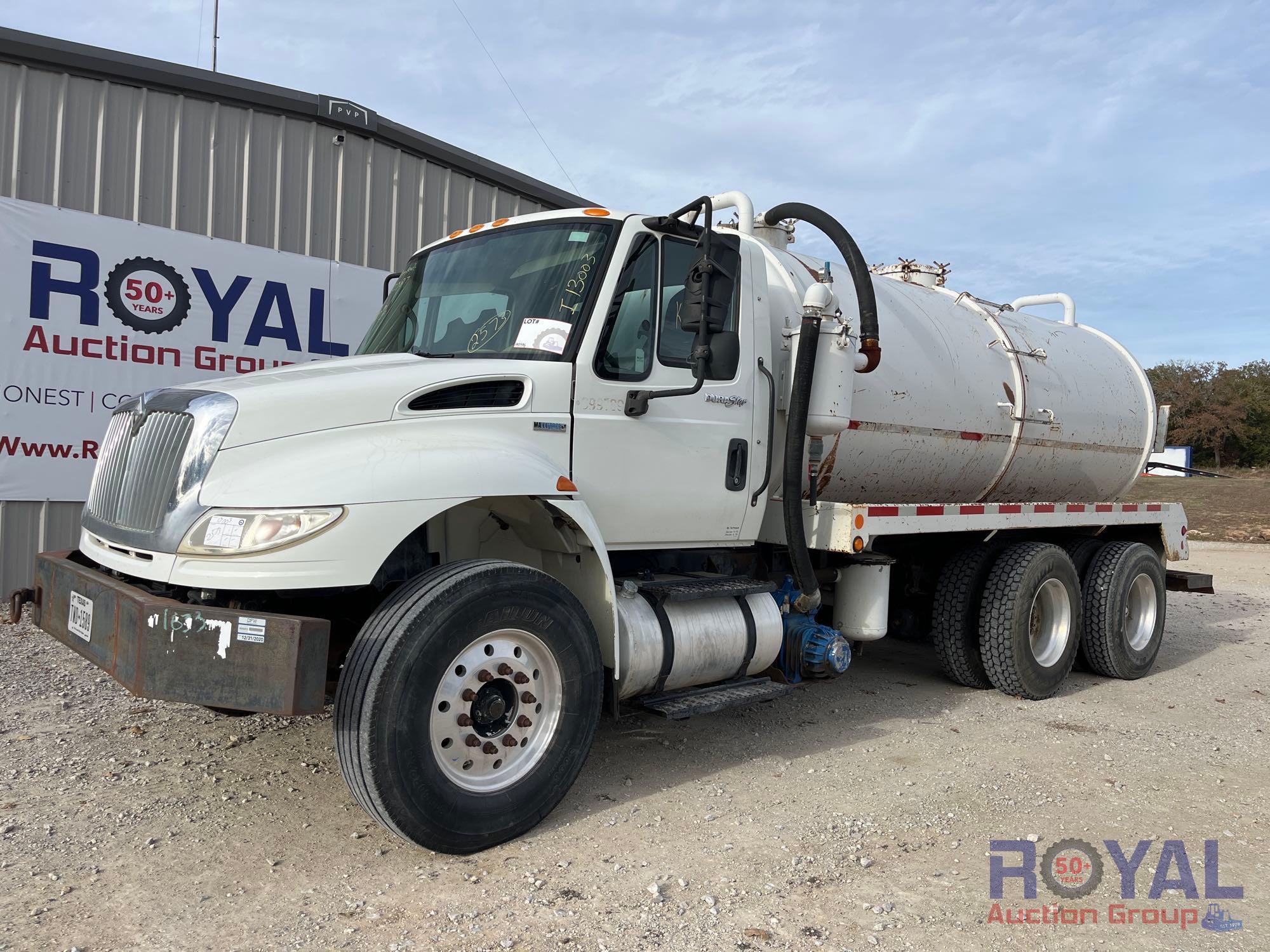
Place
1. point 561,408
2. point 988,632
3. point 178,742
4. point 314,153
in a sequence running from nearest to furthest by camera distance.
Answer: point 561,408 → point 178,742 → point 988,632 → point 314,153

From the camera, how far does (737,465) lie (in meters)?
5.10

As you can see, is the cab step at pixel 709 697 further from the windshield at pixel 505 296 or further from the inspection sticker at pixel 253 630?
the inspection sticker at pixel 253 630

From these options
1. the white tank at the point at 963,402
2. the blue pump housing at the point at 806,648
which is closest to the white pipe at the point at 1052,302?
the white tank at the point at 963,402

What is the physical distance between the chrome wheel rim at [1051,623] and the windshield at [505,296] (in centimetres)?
437

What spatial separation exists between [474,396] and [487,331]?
0.50 metres

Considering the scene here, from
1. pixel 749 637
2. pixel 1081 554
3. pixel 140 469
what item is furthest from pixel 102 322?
pixel 1081 554

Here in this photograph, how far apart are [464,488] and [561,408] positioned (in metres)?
0.73

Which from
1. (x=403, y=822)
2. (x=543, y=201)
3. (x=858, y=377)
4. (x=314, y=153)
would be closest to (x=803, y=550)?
(x=858, y=377)

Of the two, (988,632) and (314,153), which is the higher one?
(314,153)

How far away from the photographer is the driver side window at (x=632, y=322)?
447 centimetres

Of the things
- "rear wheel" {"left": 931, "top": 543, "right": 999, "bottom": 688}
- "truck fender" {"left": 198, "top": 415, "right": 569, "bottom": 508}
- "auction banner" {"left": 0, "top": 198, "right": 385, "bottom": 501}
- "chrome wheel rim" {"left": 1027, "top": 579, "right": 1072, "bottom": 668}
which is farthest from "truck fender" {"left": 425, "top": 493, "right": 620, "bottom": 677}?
"auction banner" {"left": 0, "top": 198, "right": 385, "bottom": 501}

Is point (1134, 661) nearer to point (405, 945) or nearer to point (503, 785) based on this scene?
point (503, 785)

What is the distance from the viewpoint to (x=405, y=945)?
3.00 metres

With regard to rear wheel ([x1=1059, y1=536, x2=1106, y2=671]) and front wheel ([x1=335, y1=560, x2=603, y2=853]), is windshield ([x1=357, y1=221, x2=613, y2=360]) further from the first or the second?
rear wheel ([x1=1059, y1=536, x2=1106, y2=671])
